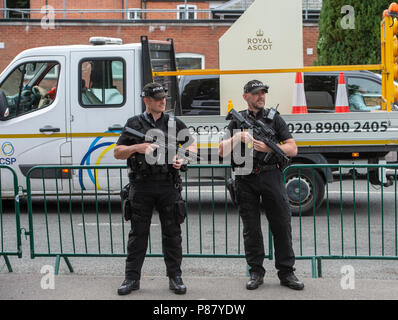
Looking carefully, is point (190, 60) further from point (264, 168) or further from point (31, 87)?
point (264, 168)

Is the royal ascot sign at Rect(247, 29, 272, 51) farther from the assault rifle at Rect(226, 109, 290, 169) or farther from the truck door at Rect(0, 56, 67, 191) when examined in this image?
the assault rifle at Rect(226, 109, 290, 169)

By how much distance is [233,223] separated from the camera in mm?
8117

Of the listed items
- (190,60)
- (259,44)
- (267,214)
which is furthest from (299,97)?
(190,60)

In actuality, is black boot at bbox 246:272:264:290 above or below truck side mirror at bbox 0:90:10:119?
below

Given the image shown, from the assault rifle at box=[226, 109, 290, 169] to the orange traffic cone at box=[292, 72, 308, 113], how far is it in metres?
3.70

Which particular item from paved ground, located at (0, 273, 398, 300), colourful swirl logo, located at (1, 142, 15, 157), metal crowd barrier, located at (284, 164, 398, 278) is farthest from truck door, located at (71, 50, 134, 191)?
paved ground, located at (0, 273, 398, 300)

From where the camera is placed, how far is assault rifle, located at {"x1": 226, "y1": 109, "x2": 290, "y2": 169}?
5250 mm

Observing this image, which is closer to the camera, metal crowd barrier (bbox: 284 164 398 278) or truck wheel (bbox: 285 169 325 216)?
metal crowd barrier (bbox: 284 164 398 278)

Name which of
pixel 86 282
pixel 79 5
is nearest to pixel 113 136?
pixel 86 282

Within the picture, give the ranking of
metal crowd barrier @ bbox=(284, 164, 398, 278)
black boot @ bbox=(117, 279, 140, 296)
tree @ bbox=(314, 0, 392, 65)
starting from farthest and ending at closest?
tree @ bbox=(314, 0, 392, 65) < metal crowd barrier @ bbox=(284, 164, 398, 278) < black boot @ bbox=(117, 279, 140, 296)

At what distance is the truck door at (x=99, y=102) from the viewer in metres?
9.00

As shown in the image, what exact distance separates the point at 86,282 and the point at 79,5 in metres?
26.7
